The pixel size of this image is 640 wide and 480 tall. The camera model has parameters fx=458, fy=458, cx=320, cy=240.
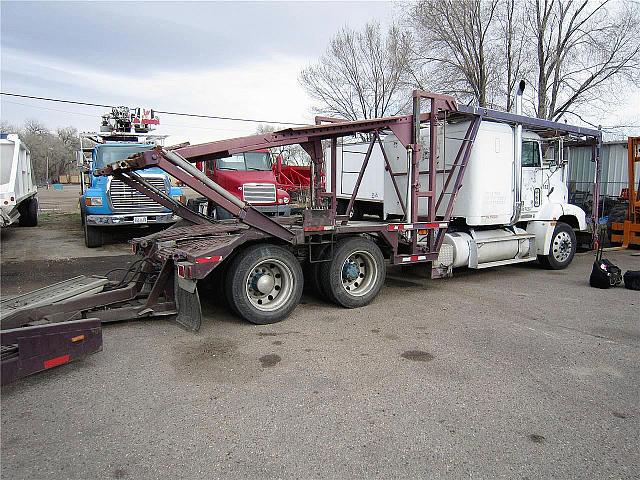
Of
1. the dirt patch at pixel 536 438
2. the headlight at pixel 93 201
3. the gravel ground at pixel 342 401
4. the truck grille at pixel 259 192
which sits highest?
the truck grille at pixel 259 192

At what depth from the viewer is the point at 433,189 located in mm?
7527

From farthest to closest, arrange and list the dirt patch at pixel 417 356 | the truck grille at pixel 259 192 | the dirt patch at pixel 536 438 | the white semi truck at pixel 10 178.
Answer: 1. the truck grille at pixel 259 192
2. the white semi truck at pixel 10 178
3. the dirt patch at pixel 417 356
4. the dirt patch at pixel 536 438

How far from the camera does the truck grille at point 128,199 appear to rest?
11.6 metres

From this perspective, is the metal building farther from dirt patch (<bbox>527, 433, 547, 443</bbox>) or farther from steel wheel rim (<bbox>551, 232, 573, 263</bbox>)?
dirt patch (<bbox>527, 433, 547, 443</bbox>)

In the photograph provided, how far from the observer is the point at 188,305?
5.54m

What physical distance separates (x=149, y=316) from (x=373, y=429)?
350 cm

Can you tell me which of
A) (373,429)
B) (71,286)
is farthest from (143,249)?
(373,429)

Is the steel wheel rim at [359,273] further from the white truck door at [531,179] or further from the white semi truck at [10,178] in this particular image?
the white semi truck at [10,178]

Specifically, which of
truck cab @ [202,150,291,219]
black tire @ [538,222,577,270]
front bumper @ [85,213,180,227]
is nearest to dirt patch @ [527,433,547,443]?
black tire @ [538,222,577,270]

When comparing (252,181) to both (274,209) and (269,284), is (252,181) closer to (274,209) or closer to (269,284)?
(274,209)

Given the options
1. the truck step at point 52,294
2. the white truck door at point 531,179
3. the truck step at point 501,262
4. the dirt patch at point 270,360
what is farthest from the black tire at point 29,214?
the white truck door at point 531,179

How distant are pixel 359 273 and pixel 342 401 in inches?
125

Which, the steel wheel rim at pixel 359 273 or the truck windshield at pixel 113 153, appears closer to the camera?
the steel wheel rim at pixel 359 273

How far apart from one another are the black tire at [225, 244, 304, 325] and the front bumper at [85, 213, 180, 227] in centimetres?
620
